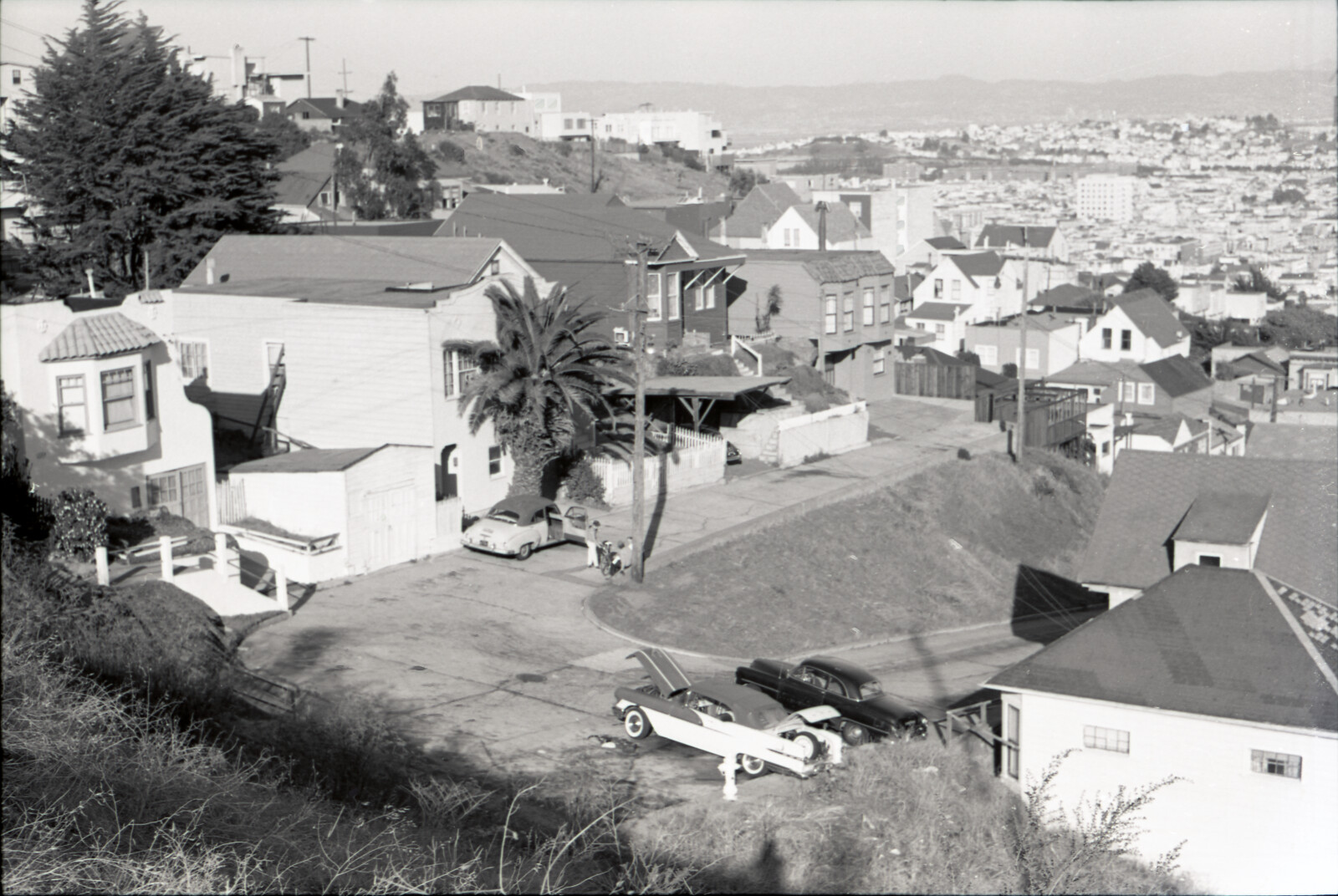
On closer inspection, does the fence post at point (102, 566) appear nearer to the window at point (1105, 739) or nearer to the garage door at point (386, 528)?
the garage door at point (386, 528)

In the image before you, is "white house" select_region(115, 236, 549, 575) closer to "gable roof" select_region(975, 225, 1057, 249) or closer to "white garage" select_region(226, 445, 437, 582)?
"white garage" select_region(226, 445, 437, 582)

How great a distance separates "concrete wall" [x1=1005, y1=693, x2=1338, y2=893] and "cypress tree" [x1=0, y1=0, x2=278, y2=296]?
36912mm

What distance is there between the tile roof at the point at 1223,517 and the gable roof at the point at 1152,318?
5374cm

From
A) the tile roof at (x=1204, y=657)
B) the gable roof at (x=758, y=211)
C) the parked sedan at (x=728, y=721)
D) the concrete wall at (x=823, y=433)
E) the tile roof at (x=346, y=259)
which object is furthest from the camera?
the gable roof at (x=758, y=211)

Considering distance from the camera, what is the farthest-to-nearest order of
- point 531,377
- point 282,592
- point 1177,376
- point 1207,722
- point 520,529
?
point 1177,376
point 531,377
point 520,529
point 282,592
point 1207,722

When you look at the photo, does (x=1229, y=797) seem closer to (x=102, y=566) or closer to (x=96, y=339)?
(x=102, y=566)

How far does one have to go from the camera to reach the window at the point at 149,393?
91.8 ft

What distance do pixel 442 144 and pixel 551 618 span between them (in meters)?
99.3

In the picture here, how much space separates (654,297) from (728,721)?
30.7 meters

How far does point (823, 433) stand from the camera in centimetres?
4509

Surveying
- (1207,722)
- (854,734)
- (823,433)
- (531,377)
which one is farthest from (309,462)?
(823,433)

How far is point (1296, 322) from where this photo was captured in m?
102

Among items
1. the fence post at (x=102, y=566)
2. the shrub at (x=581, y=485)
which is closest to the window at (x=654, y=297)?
the shrub at (x=581, y=485)

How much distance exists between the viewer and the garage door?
3006 cm
